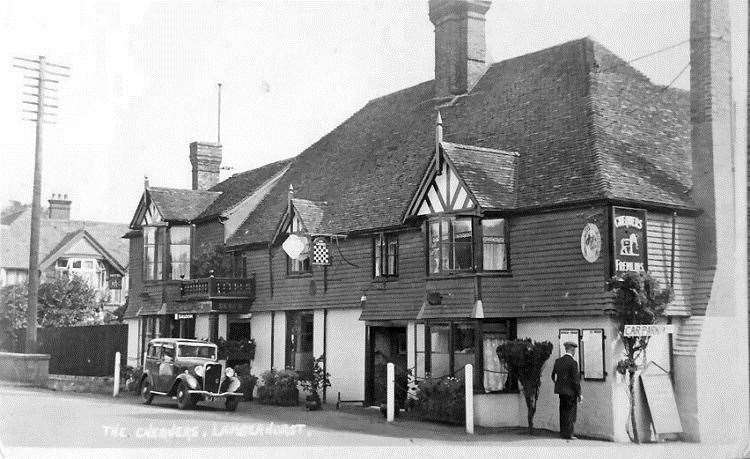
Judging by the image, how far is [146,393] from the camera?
Result: 19.0 meters

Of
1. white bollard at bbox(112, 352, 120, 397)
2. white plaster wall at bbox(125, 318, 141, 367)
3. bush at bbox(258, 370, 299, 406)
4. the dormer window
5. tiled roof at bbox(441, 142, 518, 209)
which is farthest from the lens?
the dormer window

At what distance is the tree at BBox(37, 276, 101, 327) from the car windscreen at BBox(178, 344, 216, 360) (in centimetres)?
326

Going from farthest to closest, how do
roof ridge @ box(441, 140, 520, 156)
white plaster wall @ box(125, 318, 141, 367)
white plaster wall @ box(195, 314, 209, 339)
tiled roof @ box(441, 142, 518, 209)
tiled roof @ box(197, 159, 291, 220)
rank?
tiled roof @ box(197, 159, 291, 220)
white plaster wall @ box(195, 314, 209, 339)
white plaster wall @ box(125, 318, 141, 367)
roof ridge @ box(441, 140, 520, 156)
tiled roof @ box(441, 142, 518, 209)

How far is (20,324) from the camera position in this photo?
15.4m

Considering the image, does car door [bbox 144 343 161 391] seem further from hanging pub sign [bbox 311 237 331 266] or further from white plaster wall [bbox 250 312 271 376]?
hanging pub sign [bbox 311 237 331 266]

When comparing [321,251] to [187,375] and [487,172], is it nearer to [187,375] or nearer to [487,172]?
[187,375]

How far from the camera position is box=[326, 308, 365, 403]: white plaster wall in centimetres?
2148

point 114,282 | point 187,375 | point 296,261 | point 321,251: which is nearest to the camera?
point 187,375

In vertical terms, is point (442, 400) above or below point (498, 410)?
above

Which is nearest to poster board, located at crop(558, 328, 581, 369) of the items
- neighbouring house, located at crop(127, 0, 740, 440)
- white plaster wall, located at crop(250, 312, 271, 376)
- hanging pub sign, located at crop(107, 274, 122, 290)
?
neighbouring house, located at crop(127, 0, 740, 440)

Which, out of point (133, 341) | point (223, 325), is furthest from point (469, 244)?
point (223, 325)

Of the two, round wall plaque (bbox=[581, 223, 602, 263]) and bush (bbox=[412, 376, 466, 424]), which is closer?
round wall plaque (bbox=[581, 223, 602, 263])

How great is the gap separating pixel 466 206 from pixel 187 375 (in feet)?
22.1

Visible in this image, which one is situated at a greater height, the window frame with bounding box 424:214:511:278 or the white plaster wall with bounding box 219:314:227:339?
the window frame with bounding box 424:214:511:278
